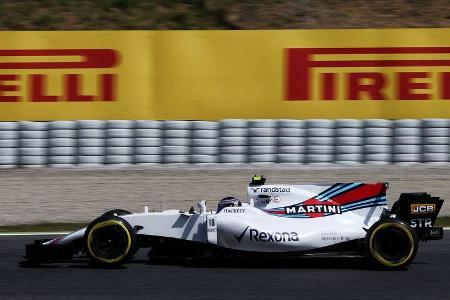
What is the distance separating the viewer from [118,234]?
30.0ft

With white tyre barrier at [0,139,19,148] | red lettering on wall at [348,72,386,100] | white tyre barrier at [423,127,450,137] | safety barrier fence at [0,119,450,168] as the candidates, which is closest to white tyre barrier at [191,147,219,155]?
safety barrier fence at [0,119,450,168]

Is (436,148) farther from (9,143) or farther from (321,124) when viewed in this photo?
(9,143)

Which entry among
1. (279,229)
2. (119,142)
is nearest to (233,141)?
(119,142)

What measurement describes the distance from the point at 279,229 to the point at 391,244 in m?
1.06

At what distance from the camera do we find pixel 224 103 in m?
15.6

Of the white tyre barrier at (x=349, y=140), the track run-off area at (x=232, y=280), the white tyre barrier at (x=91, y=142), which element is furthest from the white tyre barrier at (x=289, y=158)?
the track run-off area at (x=232, y=280)

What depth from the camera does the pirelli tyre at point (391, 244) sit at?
29.5 feet

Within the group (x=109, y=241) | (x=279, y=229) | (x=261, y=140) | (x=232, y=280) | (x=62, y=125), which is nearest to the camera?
(x=232, y=280)

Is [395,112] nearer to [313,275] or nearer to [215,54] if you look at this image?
[215,54]

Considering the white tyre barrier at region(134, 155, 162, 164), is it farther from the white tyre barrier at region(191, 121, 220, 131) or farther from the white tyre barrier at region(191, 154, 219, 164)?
the white tyre barrier at region(191, 121, 220, 131)

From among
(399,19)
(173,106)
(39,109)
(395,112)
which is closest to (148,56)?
(173,106)

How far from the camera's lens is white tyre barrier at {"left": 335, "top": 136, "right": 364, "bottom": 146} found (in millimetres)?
15328

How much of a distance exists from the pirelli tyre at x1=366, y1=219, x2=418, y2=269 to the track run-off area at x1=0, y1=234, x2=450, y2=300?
4.7 inches

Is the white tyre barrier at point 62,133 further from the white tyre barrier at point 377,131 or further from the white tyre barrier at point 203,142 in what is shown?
the white tyre barrier at point 377,131
